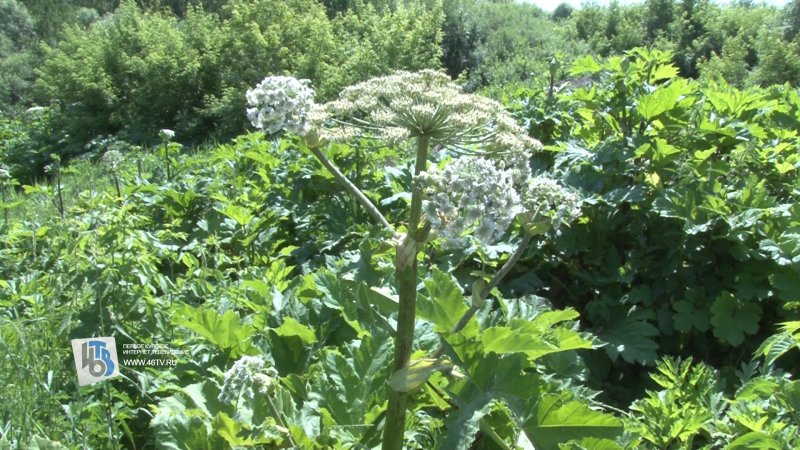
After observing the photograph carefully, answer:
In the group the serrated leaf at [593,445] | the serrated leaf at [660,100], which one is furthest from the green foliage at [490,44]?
the serrated leaf at [593,445]

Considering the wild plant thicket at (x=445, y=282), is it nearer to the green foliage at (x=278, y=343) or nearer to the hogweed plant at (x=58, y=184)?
the green foliage at (x=278, y=343)

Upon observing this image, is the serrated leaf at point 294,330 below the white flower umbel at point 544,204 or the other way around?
below

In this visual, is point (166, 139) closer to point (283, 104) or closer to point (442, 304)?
point (283, 104)

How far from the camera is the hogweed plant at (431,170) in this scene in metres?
1.56

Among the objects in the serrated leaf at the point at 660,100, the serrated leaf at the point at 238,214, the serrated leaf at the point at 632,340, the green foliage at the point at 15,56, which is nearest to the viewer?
the serrated leaf at the point at 632,340

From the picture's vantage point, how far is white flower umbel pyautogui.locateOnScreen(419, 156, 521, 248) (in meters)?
1.54

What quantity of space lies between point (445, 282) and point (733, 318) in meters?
1.68

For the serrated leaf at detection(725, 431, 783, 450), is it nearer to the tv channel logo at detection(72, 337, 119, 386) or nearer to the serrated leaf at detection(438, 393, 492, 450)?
the serrated leaf at detection(438, 393, 492, 450)

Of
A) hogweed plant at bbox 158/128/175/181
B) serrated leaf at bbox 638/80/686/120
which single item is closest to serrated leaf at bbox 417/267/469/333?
serrated leaf at bbox 638/80/686/120

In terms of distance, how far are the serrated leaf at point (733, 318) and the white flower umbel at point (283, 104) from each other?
1.99 meters

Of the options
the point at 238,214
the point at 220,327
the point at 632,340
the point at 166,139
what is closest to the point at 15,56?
the point at 166,139

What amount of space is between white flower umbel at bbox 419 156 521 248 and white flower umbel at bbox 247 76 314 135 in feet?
1.60

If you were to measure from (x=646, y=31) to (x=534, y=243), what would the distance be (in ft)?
67.6

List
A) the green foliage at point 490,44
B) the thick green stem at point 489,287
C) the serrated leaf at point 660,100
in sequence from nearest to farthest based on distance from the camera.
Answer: the thick green stem at point 489,287 < the serrated leaf at point 660,100 < the green foliage at point 490,44
